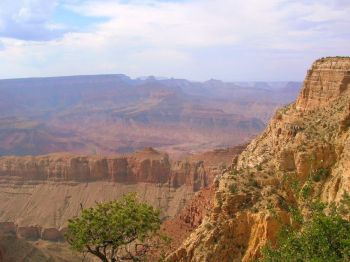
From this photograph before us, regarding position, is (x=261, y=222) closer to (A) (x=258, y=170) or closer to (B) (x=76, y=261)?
(A) (x=258, y=170)

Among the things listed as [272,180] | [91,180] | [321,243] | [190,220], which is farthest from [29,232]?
[321,243]

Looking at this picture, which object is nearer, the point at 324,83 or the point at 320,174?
the point at 320,174

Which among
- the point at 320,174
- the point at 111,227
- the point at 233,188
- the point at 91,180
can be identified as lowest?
the point at 91,180

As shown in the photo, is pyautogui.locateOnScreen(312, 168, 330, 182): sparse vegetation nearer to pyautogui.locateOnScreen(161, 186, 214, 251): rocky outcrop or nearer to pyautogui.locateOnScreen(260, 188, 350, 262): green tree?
pyautogui.locateOnScreen(260, 188, 350, 262): green tree

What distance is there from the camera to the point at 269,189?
32.5 m

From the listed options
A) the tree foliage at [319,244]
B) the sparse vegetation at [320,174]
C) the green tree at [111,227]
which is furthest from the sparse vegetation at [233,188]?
the tree foliage at [319,244]

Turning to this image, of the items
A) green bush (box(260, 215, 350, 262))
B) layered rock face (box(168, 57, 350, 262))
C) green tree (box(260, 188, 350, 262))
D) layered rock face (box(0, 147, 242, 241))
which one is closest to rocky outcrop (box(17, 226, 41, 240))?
layered rock face (box(0, 147, 242, 241))

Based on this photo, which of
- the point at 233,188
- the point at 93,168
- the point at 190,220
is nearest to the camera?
the point at 233,188

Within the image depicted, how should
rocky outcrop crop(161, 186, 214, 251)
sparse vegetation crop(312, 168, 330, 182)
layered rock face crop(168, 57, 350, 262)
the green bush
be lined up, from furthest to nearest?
rocky outcrop crop(161, 186, 214, 251) < sparse vegetation crop(312, 168, 330, 182) < layered rock face crop(168, 57, 350, 262) < the green bush

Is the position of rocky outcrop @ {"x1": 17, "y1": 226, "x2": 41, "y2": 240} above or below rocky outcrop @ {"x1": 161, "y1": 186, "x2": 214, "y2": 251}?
below

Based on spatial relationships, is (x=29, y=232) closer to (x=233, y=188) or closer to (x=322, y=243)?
(x=233, y=188)

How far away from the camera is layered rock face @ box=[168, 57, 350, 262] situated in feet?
98.8

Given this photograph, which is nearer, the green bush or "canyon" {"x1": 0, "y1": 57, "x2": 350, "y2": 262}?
the green bush

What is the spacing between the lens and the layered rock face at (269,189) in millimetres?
30125
